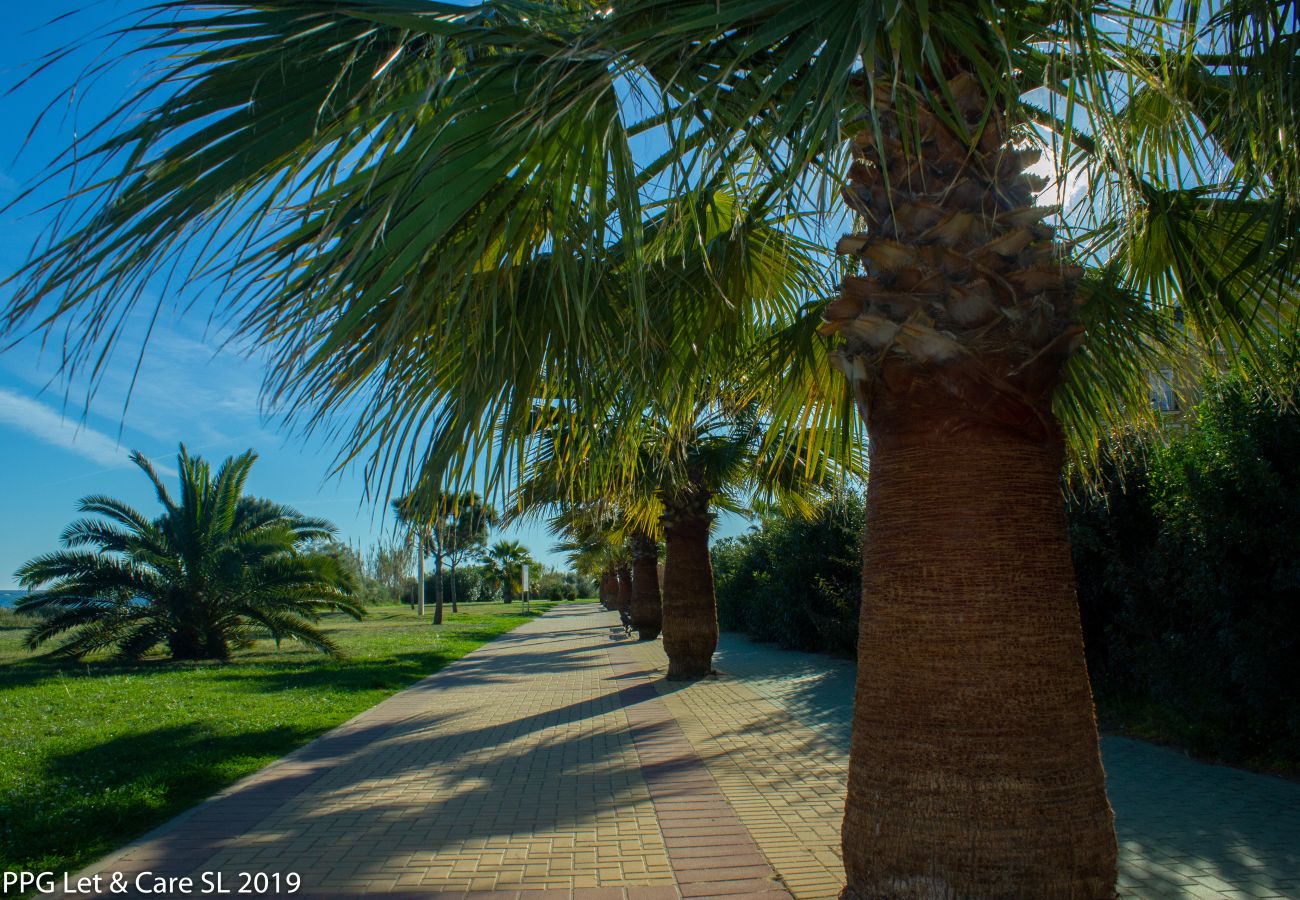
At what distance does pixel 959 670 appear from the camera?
3146 mm

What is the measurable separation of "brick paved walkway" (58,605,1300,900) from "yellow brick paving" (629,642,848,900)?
2cm

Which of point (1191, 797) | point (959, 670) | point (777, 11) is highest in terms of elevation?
point (777, 11)

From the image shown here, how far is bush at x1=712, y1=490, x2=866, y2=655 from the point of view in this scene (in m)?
→ 15.4

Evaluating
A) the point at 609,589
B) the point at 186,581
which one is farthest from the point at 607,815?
the point at 609,589

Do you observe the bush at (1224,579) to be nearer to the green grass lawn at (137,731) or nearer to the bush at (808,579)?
the bush at (808,579)

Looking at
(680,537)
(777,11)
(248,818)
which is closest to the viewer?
(777,11)

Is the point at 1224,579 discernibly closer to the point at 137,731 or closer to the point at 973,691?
the point at 973,691

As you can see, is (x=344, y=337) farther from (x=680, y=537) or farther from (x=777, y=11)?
(x=680, y=537)

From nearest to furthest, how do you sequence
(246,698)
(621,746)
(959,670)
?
(959,670), (621,746), (246,698)

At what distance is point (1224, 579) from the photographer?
22.7 ft

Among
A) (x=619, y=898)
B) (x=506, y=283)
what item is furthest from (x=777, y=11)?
(x=619, y=898)

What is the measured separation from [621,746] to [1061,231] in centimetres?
621

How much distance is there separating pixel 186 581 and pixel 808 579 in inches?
502

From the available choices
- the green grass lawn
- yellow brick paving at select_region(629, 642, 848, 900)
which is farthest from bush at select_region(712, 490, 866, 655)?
the green grass lawn
